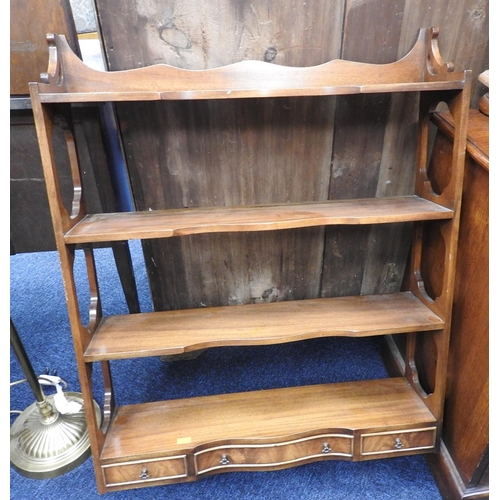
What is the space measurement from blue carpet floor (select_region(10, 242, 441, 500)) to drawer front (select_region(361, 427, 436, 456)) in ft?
0.40

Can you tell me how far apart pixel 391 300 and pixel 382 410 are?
1.06 feet

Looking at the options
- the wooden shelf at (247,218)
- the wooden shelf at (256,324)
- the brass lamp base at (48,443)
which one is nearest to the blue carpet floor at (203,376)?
the brass lamp base at (48,443)

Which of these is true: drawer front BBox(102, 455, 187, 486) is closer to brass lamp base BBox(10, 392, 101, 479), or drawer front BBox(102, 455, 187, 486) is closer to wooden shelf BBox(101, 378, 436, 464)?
wooden shelf BBox(101, 378, 436, 464)

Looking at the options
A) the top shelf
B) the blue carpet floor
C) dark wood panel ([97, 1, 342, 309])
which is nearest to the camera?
the top shelf

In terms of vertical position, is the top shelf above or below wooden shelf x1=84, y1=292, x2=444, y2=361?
above

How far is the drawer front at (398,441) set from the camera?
1.14 m

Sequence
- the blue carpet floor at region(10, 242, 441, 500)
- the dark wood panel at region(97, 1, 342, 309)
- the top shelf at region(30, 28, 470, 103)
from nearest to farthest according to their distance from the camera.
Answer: the top shelf at region(30, 28, 470, 103) → the dark wood panel at region(97, 1, 342, 309) → the blue carpet floor at region(10, 242, 441, 500)

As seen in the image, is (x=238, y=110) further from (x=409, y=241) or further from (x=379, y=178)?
(x=409, y=241)

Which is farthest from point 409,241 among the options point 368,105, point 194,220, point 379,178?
point 194,220

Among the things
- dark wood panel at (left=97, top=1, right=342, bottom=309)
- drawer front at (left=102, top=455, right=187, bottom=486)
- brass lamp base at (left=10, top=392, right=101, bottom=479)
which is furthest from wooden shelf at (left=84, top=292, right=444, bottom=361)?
brass lamp base at (left=10, top=392, right=101, bottom=479)

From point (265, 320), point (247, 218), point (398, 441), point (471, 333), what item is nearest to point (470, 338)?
point (471, 333)

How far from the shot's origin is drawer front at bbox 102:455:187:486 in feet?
3.53

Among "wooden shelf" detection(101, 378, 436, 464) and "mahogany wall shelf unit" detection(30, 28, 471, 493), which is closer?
"mahogany wall shelf unit" detection(30, 28, 471, 493)

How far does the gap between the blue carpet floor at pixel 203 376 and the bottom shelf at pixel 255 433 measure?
0.37 feet
